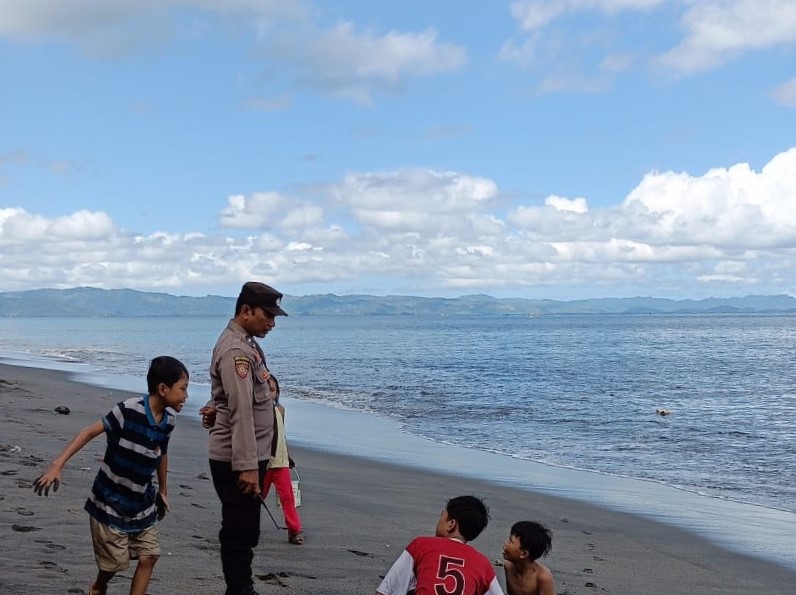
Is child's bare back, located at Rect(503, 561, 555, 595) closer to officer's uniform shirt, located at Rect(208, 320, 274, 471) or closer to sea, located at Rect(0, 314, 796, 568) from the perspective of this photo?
officer's uniform shirt, located at Rect(208, 320, 274, 471)

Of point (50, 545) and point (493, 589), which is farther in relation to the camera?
point (50, 545)

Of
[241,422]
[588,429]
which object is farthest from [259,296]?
[588,429]

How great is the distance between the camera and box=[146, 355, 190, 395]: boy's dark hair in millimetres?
4715

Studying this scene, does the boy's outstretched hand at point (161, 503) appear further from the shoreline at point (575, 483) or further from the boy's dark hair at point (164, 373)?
the shoreline at point (575, 483)

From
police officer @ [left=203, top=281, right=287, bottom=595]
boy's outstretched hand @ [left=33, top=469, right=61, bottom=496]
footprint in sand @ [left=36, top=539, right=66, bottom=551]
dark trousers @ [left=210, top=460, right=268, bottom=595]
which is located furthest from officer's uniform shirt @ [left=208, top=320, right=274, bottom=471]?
footprint in sand @ [left=36, top=539, right=66, bottom=551]

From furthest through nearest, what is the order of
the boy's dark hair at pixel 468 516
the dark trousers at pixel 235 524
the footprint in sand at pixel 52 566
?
the footprint in sand at pixel 52 566 → the dark trousers at pixel 235 524 → the boy's dark hair at pixel 468 516

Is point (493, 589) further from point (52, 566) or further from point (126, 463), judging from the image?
point (52, 566)

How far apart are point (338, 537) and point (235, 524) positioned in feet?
9.81

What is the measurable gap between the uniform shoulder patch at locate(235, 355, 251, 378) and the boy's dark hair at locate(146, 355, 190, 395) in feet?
1.20

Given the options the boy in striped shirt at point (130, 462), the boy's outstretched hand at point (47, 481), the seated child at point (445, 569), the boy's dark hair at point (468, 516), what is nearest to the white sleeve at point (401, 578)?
the seated child at point (445, 569)

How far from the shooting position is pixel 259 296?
5234 millimetres

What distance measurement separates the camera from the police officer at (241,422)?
505cm

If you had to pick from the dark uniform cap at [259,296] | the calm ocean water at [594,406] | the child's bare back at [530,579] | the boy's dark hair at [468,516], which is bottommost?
the calm ocean water at [594,406]

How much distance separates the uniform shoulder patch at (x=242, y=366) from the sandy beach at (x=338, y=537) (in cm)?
172
